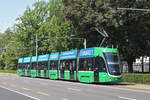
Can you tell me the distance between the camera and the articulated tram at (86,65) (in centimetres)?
2350

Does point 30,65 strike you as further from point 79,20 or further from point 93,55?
point 93,55

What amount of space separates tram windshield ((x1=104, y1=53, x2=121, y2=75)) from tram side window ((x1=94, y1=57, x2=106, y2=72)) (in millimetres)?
456

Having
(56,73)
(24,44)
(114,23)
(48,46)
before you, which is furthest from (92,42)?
(24,44)

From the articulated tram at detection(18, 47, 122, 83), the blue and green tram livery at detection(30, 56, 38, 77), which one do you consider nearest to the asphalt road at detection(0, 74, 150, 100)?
the articulated tram at detection(18, 47, 122, 83)

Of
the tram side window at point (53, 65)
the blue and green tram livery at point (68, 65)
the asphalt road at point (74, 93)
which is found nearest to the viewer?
the asphalt road at point (74, 93)

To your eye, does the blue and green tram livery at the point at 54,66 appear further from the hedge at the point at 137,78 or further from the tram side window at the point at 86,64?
the hedge at the point at 137,78

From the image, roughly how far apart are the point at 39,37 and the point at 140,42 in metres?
30.6

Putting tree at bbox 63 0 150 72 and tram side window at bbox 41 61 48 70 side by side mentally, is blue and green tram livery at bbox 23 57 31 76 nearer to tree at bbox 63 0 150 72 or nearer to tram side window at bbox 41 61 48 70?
tram side window at bbox 41 61 48 70

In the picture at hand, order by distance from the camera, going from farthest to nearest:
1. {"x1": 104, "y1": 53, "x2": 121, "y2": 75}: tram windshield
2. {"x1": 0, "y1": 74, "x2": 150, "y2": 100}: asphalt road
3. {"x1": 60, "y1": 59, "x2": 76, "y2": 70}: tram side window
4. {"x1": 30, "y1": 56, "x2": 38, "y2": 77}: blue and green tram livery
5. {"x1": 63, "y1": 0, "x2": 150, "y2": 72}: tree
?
{"x1": 30, "y1": 56, "x2": 38, "y2": 77}: blue and green tram livery, {"x1": 63, "y1": 0, "x2": 150, "y2": 72}: tree, {"x1": 60, "y1": 59, "x2": 76, "y2": 70}: tram side window, {"x1": 104, "y1": 53, "x2": 121, "y2": 75}: tram windshield, {"x1": 0, "y1": 74, "x2": 150, "y2": 100}: asphalt road

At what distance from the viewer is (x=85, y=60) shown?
26109 millimetres

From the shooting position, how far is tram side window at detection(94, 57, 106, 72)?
2357 centimetres

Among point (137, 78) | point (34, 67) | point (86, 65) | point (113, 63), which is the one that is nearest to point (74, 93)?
point (113, 63)

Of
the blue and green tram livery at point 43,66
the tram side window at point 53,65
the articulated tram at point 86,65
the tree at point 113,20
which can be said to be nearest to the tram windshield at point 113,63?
the articulated tram at point 86,65

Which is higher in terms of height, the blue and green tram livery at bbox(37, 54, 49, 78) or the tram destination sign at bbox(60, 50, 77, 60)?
the tram destination sign at bbox(60, 50, 77, 60)
